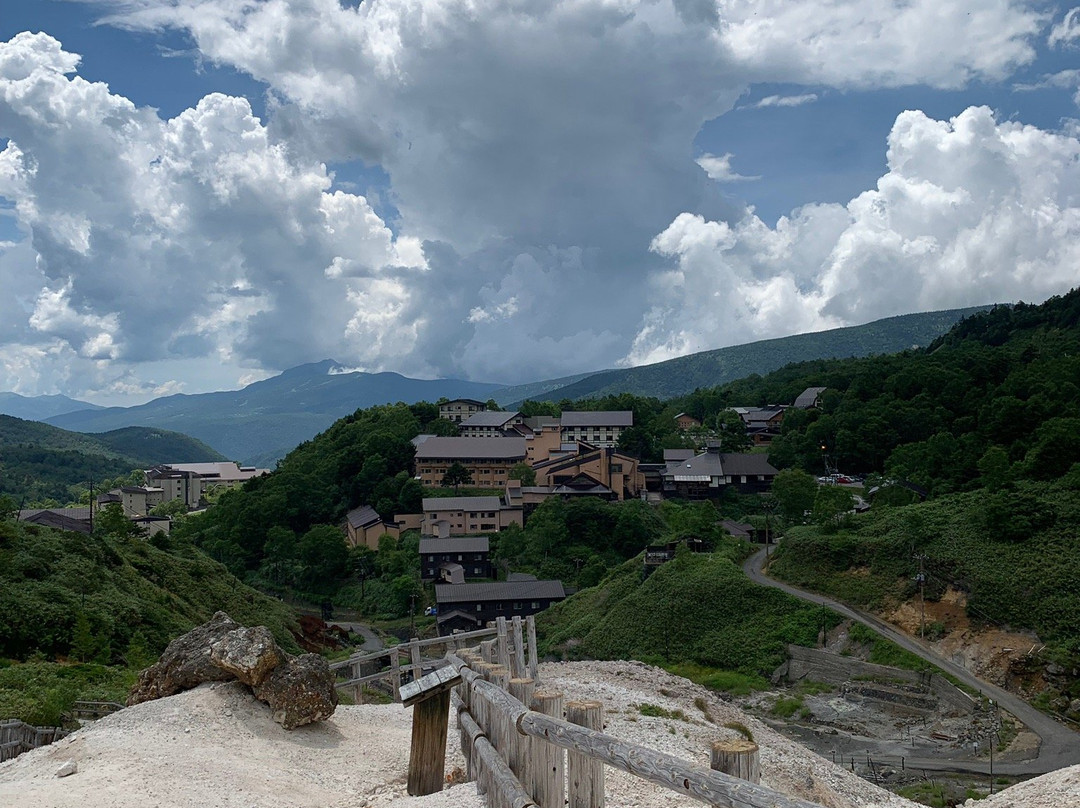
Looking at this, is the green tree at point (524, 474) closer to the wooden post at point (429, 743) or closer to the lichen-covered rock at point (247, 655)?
the lichen-covered rock at point (247, 655)

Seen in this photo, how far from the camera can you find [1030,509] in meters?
35.3

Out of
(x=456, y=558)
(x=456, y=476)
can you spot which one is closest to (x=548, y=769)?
(x=456, y=558)

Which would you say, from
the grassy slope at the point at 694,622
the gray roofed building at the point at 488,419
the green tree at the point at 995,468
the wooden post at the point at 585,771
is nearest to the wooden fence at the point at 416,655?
the wooden post at the point at 585,771

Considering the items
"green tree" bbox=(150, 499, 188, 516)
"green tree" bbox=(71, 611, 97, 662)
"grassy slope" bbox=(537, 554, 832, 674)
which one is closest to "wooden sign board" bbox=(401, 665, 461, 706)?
"green tree" bbox=(71, 611, 97, 662)

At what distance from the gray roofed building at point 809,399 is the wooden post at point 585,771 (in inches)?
3110

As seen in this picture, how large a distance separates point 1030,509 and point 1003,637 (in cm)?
756

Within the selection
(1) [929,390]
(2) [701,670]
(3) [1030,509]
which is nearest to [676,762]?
(2) [701,670]

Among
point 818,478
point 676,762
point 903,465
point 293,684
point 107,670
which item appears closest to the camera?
point 676,762

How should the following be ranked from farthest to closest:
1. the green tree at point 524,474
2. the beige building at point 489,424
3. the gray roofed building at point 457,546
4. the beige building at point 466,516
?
the beige building at point 489,424 < the green tree at point 524,474 < the beige building at point 466,516 < the gray roofed building at point 457,546

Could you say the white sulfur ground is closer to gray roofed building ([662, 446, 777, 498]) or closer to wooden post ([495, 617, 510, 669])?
wooden post ([495, 617, 510, 669])

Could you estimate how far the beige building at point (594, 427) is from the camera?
77.4m

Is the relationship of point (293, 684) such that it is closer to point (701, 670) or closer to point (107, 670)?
point (107, 670)

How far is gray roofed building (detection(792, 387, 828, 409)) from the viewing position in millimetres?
80625

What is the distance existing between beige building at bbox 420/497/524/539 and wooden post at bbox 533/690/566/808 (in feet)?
175
